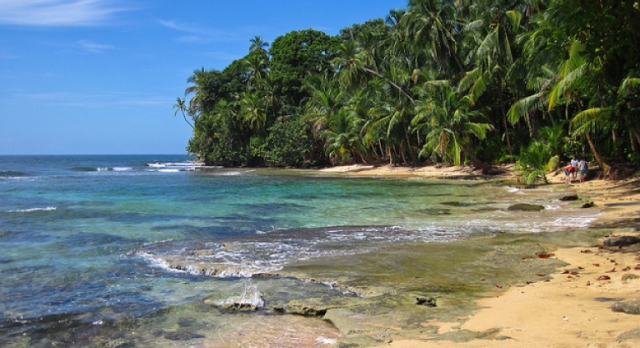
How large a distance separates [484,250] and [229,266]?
16.4ft

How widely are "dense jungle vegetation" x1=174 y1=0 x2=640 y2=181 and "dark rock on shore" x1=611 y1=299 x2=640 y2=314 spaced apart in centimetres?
596

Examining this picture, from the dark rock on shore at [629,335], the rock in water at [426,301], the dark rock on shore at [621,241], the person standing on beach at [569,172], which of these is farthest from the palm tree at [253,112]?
the dark rock on shore at [629,335]

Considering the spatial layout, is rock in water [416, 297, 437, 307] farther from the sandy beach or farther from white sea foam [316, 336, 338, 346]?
white sea foam [316, 336, 338, 346]

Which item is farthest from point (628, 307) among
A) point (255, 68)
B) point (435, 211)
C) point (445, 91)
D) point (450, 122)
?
point (255, 68)

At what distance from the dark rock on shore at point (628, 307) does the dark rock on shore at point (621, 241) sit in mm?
3914

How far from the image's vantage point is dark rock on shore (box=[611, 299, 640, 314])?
543 centimetres

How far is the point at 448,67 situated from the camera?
37375 millimetres

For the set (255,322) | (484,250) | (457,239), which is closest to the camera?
(255,322)

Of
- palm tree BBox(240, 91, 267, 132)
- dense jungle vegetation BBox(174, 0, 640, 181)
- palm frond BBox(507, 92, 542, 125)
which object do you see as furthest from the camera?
palm tree BBox(240, 91, 267, 132)

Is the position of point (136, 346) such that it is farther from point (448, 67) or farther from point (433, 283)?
point (448, 67)

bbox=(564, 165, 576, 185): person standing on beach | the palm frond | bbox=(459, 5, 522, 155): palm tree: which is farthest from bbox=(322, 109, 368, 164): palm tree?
bbox=(564, 165, 576, 185): person standing on beach

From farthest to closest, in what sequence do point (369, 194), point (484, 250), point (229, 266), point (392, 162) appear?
point (392, 162) < point (369, 194) < point (484, 250) < point (229, 266)

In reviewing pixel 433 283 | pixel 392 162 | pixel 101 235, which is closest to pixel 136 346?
pixel 433 283

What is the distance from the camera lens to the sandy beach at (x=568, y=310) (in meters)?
4.95
